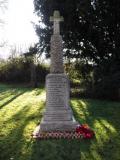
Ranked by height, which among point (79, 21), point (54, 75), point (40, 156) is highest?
point (79, 21)

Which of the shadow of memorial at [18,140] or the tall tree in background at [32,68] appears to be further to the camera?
the tall tree in background at [32,68]

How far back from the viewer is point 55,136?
12023 mm

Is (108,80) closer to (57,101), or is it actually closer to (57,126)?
(57,101)

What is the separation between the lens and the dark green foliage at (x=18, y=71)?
3959 centimetres

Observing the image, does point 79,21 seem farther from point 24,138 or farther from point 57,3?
point 24,138

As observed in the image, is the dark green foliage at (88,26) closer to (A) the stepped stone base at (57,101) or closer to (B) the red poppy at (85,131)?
(A) the stepped stone base at (57,101)

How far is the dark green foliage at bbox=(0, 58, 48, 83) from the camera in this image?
39.6 meters

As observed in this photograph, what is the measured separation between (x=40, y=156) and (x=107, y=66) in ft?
47.7

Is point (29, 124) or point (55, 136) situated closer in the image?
point (55, 136)

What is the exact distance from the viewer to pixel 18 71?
131 feet

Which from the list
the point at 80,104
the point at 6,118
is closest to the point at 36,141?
the point at 6,118

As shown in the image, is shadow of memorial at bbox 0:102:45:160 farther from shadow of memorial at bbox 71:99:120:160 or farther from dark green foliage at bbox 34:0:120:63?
dark green foliage at bbox 34:0:120:63

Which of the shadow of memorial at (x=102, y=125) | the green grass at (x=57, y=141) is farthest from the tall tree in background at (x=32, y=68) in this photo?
the green grass at (x=57, y=141)

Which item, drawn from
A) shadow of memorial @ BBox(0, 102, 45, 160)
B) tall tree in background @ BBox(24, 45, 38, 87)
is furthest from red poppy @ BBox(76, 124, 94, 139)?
tall tree in background @ BBox(24, 45, 38, 87)
